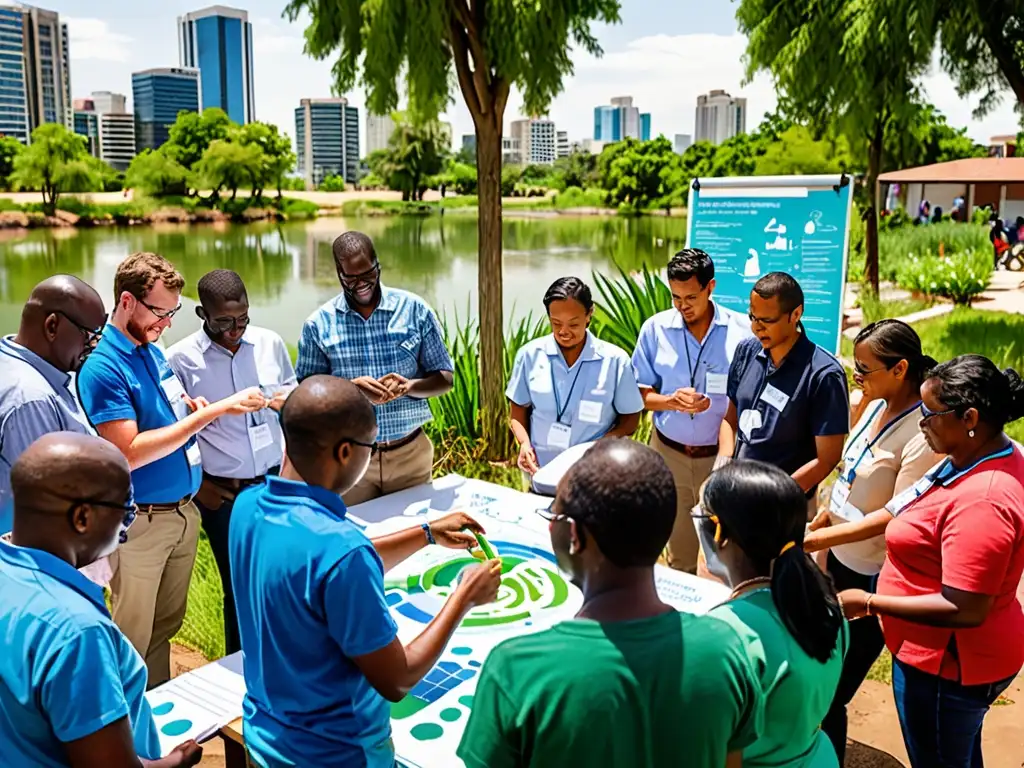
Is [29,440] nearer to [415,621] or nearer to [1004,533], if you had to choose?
[415,621]

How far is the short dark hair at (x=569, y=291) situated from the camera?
10.4 feet

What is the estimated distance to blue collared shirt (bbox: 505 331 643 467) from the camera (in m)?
3.26

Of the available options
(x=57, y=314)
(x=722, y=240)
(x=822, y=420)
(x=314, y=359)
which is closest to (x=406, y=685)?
(x=57, y=314)

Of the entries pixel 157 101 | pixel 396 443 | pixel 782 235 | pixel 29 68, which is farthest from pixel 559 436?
pixel 157 101

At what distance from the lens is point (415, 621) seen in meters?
2.35

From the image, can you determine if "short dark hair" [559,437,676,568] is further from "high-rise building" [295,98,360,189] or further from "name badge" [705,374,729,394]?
"high-rise building" [295,98,360,189]

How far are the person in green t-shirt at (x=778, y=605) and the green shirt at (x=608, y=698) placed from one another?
16 centimetres

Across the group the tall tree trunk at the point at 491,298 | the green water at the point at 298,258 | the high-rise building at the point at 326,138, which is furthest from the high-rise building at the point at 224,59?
the tall tree trunk at the point at 491,298

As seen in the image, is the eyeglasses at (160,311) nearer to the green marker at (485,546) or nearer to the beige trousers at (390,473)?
the beige trousers at (390,473)

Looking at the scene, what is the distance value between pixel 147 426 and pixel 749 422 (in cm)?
202

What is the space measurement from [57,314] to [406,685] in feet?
4.96

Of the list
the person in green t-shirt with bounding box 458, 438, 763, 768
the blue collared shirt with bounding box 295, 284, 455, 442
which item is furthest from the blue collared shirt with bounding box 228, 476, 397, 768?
the blue collared shirt with bounding box 295, 284, 455, 442

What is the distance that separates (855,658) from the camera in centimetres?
248

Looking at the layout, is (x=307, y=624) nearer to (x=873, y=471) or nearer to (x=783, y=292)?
(x=873, y=471)
